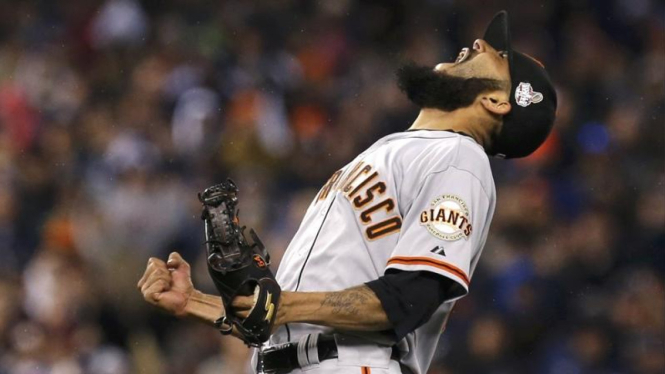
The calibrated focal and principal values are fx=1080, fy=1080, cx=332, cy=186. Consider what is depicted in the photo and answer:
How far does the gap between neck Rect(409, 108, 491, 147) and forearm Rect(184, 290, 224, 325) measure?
701 millimetres

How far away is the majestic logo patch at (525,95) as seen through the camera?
281cm

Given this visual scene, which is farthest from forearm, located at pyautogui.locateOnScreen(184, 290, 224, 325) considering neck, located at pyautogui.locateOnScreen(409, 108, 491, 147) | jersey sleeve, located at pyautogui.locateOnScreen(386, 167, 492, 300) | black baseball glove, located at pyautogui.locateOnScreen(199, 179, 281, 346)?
neck, located at pyautogui.locateOnScreen(409, 108, 491, 147)

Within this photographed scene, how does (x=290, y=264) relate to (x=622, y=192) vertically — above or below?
above

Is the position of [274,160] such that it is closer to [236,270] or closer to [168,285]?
[168,285]

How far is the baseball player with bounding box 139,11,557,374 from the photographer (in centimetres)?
236

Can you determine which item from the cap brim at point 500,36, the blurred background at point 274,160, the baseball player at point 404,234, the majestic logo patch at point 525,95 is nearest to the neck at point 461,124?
the baseball player at point 404,234

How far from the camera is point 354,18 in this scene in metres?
8.24

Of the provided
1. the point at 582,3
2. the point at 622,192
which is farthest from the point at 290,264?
the point at 582,3

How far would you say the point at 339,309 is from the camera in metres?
2.34

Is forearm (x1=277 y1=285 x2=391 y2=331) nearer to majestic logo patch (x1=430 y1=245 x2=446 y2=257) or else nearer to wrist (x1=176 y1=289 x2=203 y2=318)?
majestic logo patch (x1=430 y1=245 x2=446 y2=257)

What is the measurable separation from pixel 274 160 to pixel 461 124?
418 centimetres

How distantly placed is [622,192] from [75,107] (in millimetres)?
3754

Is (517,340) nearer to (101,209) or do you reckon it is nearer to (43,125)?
(101,209)

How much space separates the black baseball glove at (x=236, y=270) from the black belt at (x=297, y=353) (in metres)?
0.20
